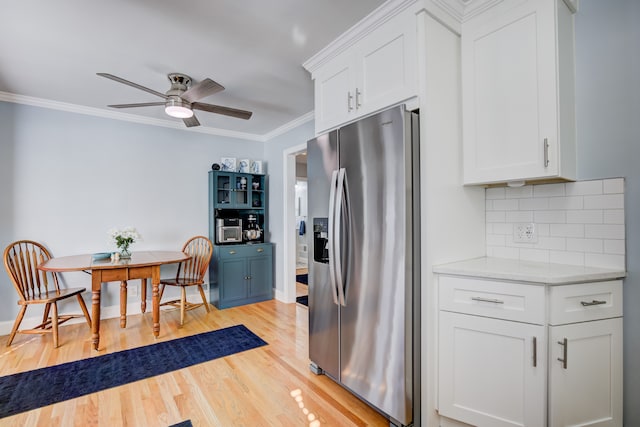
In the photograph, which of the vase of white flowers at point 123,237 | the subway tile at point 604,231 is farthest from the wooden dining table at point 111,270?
the subway tile at point 604,231

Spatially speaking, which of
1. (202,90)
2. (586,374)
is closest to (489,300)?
(586,374)

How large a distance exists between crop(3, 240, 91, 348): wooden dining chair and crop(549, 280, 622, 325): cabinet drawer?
386 centimetres

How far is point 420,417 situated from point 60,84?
408cm

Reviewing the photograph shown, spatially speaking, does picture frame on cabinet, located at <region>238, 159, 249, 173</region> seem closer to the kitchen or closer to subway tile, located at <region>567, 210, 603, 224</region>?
the kitchen

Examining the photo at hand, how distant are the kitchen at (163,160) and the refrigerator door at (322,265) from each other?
2.60 feet

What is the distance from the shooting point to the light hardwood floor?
1852 millimetres

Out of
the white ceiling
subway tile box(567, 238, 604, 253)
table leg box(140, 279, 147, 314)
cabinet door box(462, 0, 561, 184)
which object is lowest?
table leg box(140, 279, 147, 314)

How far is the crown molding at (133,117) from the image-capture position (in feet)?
10.7

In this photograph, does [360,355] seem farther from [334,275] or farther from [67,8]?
[67,8]

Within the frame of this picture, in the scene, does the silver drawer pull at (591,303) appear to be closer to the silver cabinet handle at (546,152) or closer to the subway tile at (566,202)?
the subway tile at (566,202)

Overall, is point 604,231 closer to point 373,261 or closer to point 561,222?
point 561,222

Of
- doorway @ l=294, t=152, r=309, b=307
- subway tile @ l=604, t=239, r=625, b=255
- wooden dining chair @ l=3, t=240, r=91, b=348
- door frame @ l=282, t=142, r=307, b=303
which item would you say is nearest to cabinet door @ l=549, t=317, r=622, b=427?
subway tile @ l=604, t=239, r=625, b=255

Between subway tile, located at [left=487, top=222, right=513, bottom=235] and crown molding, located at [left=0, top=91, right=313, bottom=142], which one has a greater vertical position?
crown molding, located at [left=0, top=91, right=313, bottom=142]

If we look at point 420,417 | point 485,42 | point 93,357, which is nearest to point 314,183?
point 485,42
